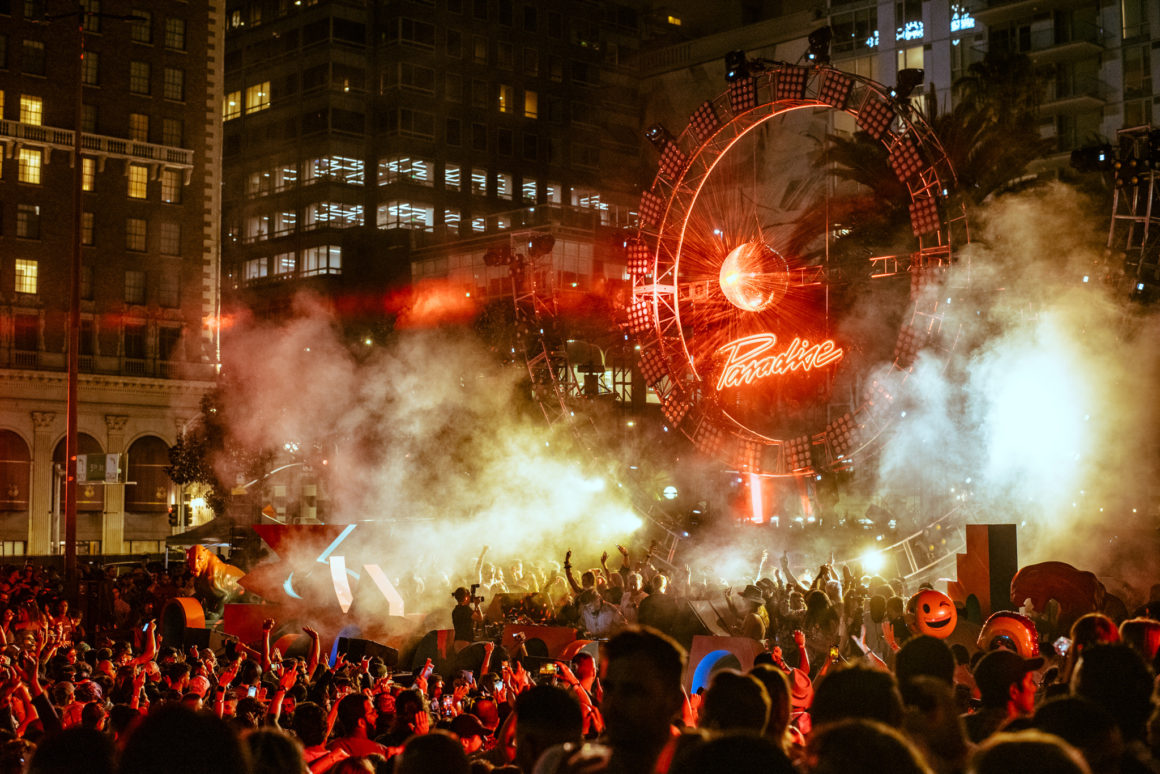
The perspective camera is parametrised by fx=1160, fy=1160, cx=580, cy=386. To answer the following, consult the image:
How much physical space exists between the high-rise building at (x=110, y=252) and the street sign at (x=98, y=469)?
18.7 m

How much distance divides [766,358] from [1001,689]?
19.0 m

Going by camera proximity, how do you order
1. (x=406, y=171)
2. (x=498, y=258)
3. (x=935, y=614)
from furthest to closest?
(x=406, y=171)
(x=498, y=258)
(x=935, y=614)

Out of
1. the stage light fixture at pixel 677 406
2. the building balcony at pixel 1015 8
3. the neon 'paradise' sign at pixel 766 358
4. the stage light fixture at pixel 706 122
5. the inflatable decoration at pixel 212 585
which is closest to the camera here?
→ the inflatable decoration at pixel 212 585

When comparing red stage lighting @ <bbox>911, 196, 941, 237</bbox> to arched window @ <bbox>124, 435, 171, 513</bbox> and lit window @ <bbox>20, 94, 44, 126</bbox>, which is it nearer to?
arched window @ <bbox>124, 435, 171, 513</bbox>

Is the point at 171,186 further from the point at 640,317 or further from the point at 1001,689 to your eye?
the point at 1001,689

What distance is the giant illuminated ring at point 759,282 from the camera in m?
21.6

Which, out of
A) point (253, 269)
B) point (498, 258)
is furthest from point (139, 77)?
point (498, 258)

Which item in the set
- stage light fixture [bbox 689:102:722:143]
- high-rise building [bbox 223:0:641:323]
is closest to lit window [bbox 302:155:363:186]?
high-rise building [bbox 223:0:641:323]

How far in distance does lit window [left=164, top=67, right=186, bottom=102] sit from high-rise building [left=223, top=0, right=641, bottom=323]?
13225 mm

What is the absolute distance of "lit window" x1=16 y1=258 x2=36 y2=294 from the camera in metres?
48.0

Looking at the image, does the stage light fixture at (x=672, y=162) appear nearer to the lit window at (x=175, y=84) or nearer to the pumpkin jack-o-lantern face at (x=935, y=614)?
the pumpkin jack-o-lantern face at (x=935, y=614)

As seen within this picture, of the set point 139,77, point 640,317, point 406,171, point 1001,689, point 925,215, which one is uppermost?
point 139,77

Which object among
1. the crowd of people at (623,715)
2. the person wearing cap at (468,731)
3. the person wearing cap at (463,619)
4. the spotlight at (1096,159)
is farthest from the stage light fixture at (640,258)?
the person wearing cap at (468,731)

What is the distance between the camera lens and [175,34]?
5312cm
